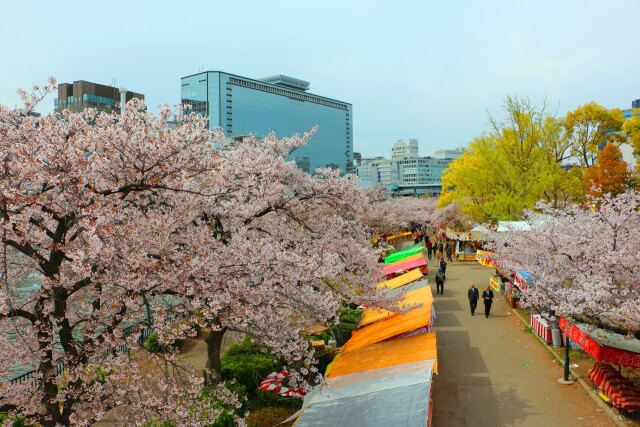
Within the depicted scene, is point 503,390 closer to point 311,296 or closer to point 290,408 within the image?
point 290,408

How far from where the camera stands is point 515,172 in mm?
31688

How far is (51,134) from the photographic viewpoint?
7.08 meters

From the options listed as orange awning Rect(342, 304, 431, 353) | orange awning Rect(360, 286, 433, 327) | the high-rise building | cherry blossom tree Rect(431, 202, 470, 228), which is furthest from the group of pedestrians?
the high-rise building

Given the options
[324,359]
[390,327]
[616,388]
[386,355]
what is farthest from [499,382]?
[324,359]

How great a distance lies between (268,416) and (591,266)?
9.27 metres

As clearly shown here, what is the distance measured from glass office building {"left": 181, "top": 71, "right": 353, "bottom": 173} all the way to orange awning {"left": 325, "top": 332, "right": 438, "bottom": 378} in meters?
91.8

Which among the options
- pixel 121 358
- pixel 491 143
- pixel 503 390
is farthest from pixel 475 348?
pixel 491 143

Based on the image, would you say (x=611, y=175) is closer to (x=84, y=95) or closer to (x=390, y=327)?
(x=390, y=327)

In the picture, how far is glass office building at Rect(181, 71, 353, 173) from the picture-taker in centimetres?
13125

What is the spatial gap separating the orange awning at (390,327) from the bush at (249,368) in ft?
7.39

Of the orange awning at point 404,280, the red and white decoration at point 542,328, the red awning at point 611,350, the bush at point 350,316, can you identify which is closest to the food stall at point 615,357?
the red awning at point 611,350

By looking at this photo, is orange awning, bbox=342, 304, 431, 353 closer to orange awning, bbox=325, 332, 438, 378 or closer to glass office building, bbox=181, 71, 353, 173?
orange awning, bbox=325, 332, 438, 378

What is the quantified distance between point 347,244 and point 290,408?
14.6 feet

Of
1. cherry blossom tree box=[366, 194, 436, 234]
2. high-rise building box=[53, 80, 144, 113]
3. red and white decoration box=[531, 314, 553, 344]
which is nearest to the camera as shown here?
red and white decoration box=[531, 314, 553, 344]
